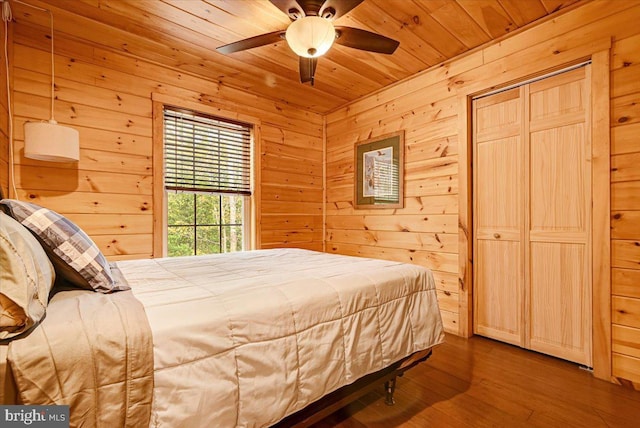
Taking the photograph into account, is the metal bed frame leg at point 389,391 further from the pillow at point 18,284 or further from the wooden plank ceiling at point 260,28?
the wooden plank ceiling at point 260,28

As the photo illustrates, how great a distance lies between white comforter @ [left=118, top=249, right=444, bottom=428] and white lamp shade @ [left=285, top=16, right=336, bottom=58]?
1.32 metres

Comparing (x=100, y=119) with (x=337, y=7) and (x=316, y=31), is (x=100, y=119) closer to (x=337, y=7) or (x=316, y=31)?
(x=316, y=31)

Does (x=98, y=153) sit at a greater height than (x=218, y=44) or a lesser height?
lesser

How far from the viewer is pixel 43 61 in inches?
95.7

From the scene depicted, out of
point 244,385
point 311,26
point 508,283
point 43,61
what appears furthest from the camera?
point 508,283

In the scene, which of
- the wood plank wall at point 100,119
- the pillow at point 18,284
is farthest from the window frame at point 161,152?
the pillow at point 18,284

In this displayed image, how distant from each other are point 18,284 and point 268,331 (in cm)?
74

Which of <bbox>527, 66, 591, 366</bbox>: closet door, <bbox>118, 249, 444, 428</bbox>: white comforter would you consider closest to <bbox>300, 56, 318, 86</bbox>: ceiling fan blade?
<bbox>118, 249, 444, 428</bbox>: white comforter

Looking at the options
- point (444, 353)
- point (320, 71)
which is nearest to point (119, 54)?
point (320, 71)

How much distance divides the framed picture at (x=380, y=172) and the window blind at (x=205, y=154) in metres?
1.34

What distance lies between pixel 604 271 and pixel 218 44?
3.34m

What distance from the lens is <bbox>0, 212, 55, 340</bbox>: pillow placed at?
77 cm

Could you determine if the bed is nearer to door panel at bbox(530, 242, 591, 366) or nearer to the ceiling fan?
door panel at bbox(530, 242, 591, 366)

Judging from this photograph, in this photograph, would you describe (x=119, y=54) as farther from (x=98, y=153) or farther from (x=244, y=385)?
(x=244, y=385)
